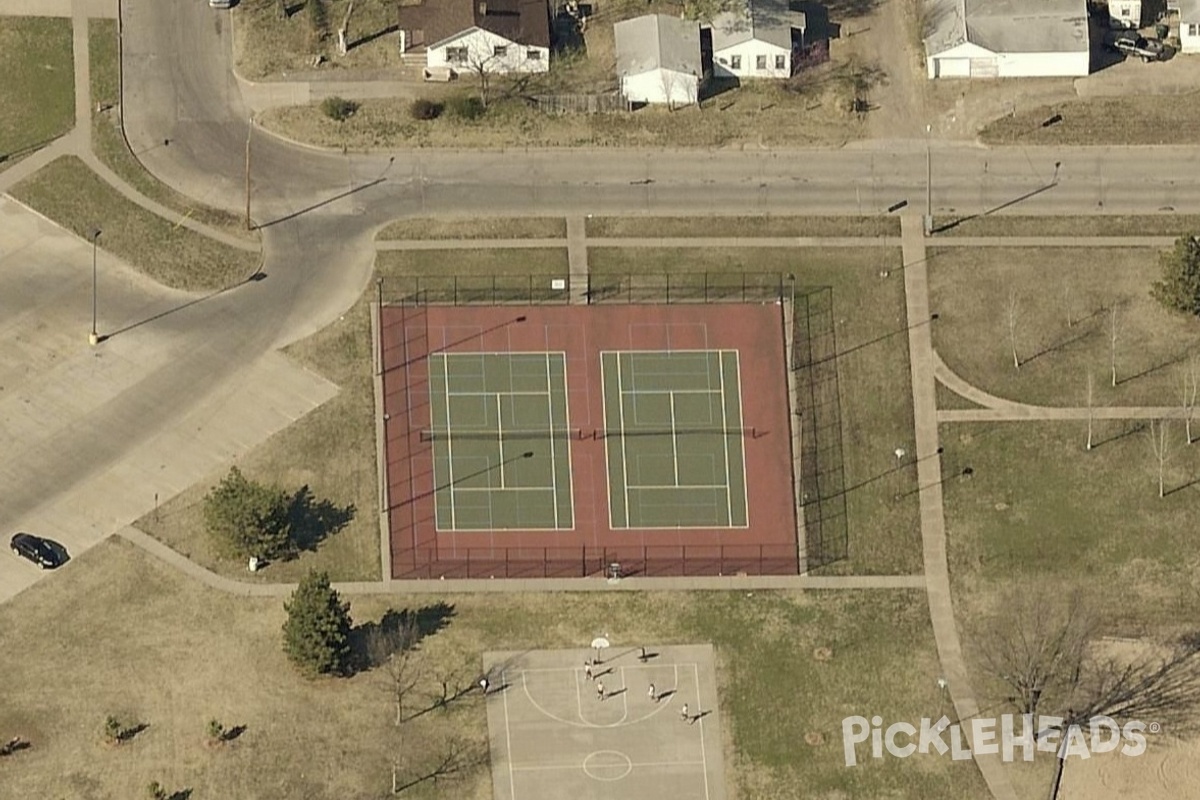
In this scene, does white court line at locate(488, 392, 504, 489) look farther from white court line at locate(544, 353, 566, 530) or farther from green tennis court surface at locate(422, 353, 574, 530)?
white court line at locate(544, 353, 566, 530)

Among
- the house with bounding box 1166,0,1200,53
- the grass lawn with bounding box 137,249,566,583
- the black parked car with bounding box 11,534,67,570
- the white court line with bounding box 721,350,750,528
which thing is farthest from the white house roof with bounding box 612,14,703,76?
the black parked car with bounding box 11,534,67,570

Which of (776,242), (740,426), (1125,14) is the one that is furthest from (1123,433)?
(1125,14)

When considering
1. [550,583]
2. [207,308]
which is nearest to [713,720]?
[550,583]

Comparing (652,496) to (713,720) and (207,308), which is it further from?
(207,308)

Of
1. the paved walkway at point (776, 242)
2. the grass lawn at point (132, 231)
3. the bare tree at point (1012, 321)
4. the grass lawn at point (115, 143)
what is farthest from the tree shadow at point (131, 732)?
the bare tree at point (1012, 321)

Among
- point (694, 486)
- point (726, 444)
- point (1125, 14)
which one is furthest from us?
point (1125, 14)

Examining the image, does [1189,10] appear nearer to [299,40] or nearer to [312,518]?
[299,40]
